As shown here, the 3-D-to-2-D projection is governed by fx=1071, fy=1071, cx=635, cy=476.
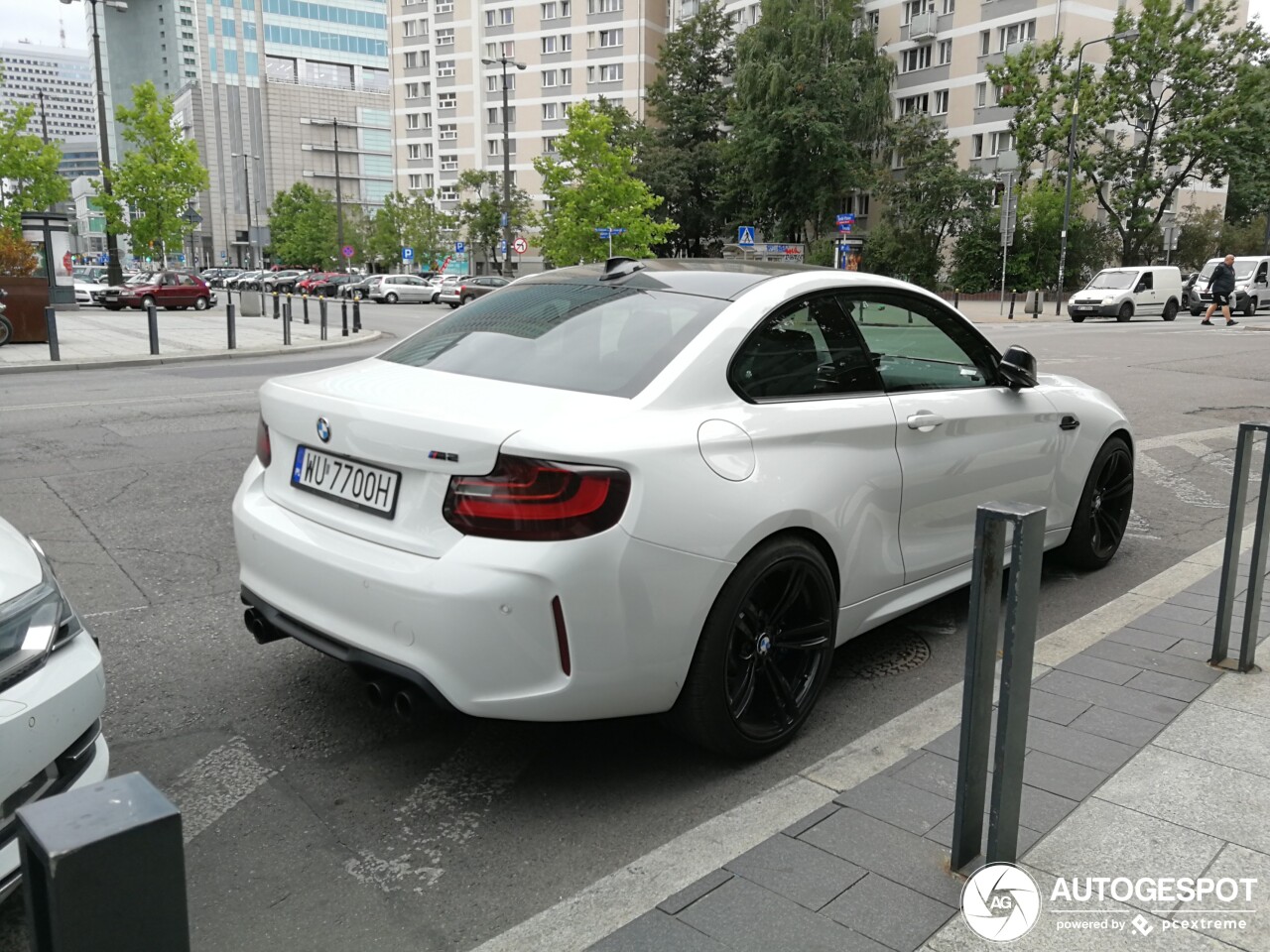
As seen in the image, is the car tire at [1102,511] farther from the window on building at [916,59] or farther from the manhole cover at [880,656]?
the window on building at [916,59]

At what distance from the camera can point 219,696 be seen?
389 centimetres

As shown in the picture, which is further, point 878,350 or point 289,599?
point 878,350

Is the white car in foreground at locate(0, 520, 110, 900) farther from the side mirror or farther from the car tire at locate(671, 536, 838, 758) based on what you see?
the side mirror

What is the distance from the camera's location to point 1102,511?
5.57m

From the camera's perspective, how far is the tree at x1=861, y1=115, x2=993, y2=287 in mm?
49531

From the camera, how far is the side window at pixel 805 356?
3512 mm

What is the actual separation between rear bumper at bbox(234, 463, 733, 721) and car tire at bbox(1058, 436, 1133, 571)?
2978mm

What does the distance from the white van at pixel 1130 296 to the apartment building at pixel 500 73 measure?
171 ft

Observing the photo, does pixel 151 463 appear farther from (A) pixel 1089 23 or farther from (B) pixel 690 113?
(B) pixel 690 113

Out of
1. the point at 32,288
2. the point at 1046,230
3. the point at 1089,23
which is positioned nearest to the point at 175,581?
the point at 32,288

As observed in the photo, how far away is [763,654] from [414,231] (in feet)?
255

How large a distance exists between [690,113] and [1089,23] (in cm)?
2540

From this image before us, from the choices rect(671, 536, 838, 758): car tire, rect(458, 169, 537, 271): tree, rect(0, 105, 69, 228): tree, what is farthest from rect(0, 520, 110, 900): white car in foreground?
rect(458, 169, 537, 271): tree

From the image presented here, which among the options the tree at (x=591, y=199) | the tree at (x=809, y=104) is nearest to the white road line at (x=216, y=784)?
the tree at (x=591, y=199)
